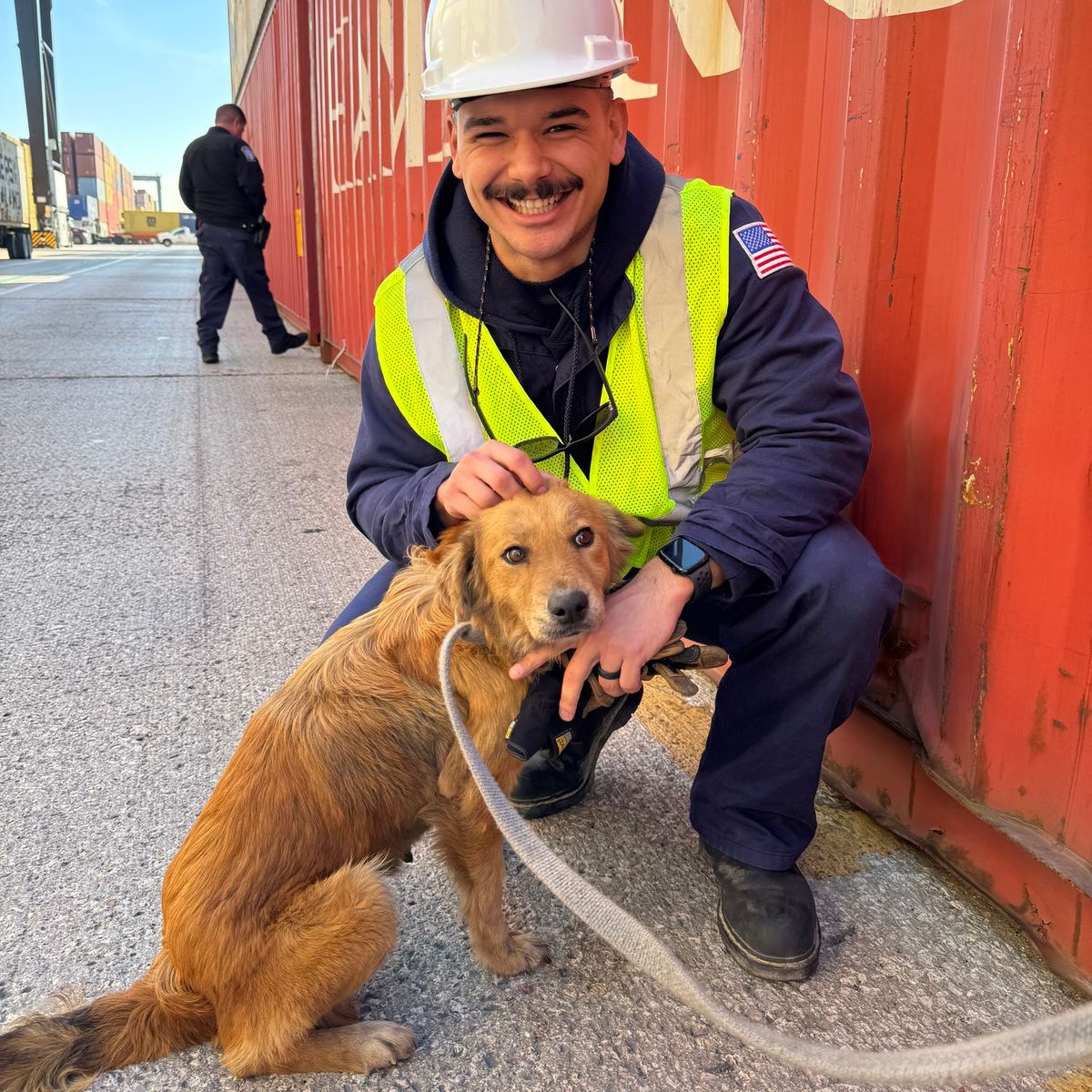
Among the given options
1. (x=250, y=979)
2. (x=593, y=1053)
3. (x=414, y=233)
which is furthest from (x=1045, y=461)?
(x=414, y=233)

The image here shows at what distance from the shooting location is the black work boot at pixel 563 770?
8.76 feet

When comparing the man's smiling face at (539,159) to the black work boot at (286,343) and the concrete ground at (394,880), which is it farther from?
the black work boot at (286,343)

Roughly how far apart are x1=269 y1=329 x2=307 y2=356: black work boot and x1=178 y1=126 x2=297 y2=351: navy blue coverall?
825mm

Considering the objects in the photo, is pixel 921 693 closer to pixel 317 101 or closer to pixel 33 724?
pixel 33 724

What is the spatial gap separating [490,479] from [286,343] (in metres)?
10.4

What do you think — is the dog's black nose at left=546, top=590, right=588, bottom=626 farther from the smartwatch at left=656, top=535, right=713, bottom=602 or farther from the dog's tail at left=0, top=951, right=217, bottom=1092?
the dog's tail at left=0, top=951, right=217, bottom=1092

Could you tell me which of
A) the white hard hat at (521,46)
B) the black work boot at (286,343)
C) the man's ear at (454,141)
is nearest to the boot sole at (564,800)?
the man's ear at (454,141)

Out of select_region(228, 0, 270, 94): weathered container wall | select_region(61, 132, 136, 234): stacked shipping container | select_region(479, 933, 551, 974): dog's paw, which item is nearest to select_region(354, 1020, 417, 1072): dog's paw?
select_region(479, 933, 551, 974): dog's paw

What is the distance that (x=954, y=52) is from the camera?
214cm

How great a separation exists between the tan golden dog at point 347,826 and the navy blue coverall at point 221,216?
9.41 metres

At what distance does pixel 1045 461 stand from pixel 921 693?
2.31 feet

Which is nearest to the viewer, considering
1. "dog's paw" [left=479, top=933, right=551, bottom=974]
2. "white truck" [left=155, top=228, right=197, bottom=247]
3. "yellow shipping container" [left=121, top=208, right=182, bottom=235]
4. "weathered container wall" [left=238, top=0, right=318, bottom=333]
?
"dog's paw" [left=479, top=933, right=551, bottom=974]

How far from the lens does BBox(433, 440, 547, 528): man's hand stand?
6.63 feet

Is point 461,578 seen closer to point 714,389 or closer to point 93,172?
point 714,389
